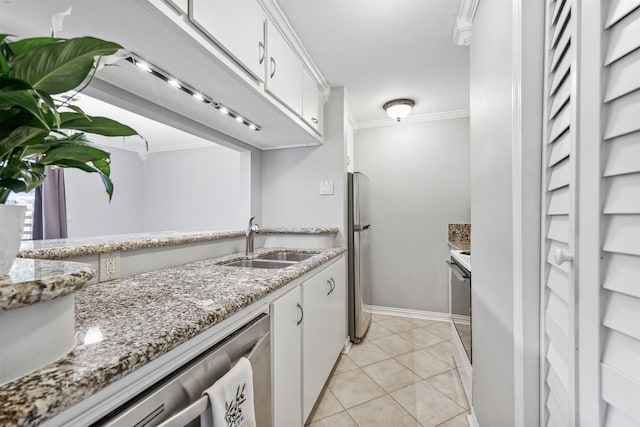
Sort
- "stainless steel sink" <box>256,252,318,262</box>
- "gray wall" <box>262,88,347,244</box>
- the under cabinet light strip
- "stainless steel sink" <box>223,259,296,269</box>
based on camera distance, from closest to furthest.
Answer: the under cabinet light strip → "stainless steel sink" <box>223,259,296,269</box> → "stainless steel sink" <box>256,252,318,262</box> → "gray wall" <box>262,88,347,244</box>

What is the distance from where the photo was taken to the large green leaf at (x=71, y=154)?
0.53 meters

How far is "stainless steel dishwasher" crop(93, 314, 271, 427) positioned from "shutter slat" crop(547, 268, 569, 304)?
34.6 inches

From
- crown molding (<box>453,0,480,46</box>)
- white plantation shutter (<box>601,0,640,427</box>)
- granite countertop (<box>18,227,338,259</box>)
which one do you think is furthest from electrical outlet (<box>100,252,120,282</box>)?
crown molding (<box>453,0,480,46</box>)

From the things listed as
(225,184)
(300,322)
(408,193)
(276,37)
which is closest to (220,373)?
(300,322)

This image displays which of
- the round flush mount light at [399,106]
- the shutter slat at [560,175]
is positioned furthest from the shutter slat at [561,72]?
the round flush mount light at [399,106]

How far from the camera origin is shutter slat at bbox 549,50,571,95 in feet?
2.01

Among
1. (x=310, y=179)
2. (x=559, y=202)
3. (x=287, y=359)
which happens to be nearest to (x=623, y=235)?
(x=559, y=202)

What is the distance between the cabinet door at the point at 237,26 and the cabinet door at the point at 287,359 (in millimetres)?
1061

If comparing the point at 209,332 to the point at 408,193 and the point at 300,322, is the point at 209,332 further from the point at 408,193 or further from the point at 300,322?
the point at 408,193

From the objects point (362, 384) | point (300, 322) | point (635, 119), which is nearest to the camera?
point (635, 119)

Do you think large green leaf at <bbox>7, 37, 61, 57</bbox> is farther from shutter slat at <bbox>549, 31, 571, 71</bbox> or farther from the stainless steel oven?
the stainless steel oven

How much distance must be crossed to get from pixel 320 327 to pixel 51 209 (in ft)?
13.6

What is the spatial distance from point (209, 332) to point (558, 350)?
3.01ft

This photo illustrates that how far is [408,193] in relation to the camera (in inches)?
123
